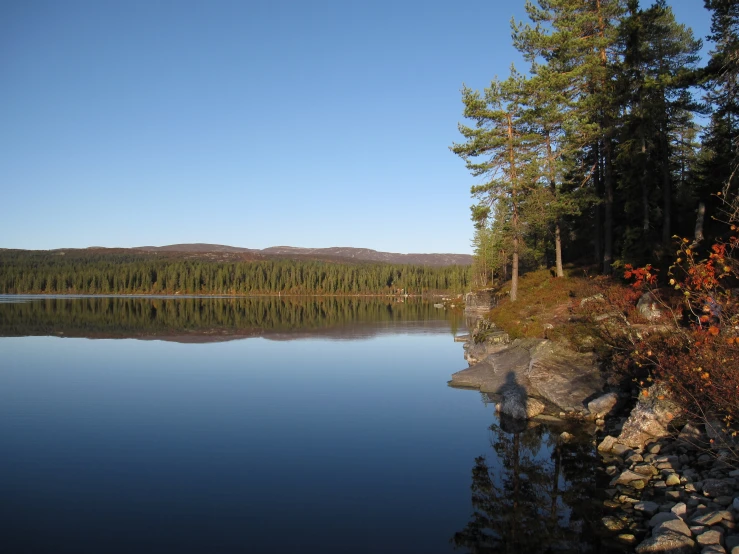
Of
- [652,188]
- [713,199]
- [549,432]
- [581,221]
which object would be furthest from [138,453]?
[581,221]

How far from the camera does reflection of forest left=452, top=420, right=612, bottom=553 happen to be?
9.46 m

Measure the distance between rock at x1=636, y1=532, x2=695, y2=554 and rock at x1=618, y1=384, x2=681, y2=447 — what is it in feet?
18.5

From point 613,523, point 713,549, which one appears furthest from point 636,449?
point 713,549

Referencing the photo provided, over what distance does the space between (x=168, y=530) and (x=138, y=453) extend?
4.94 m

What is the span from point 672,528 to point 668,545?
0.48 meters

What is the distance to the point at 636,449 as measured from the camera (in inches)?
532

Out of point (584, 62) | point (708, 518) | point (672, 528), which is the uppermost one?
point (584, 62)

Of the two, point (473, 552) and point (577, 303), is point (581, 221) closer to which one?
point (577, 303)

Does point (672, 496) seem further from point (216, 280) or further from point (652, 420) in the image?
point (216, 280)

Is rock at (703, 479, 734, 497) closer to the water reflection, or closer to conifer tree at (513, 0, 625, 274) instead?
the water reflection

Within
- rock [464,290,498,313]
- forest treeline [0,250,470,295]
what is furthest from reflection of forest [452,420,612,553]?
forest treeline [0,250,470,295]

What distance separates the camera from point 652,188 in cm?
2753

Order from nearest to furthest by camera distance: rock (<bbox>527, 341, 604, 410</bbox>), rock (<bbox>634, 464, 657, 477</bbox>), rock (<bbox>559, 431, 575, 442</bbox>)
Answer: rock (<bbox>634, 464, 657, 477</bbox>), rock (<bbox>559, 431, 575, 442</bbox>), rock (<bbox>527, 341, 604, 410</bbox>)

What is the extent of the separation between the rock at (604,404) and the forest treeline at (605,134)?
8.85 m
